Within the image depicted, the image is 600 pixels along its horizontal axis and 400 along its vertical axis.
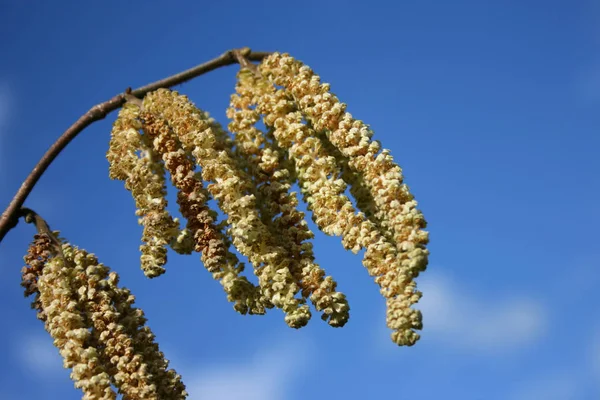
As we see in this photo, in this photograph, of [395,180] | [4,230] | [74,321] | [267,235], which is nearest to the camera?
[395,180]

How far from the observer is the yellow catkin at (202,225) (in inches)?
A: 124

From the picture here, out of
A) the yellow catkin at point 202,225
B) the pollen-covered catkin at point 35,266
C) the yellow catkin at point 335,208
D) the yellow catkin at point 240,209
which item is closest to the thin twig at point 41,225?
the pollen-covered catkin at point 35,266

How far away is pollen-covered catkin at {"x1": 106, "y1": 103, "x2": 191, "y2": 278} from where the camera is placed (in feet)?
10.6

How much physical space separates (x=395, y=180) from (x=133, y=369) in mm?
1317

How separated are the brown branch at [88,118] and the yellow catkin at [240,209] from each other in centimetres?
28

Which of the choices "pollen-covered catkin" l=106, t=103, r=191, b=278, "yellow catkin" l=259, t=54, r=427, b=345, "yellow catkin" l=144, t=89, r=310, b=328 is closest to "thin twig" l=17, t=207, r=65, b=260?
"pollen-covered catkin" l=106, t=103, r=191, b=278

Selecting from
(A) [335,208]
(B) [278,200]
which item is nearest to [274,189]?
(B) [278,200]

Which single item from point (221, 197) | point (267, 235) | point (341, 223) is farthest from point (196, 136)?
point (341, 223)

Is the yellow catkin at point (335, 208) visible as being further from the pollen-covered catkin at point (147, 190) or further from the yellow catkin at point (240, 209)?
the pollen-covered catkin at point (147, 190)

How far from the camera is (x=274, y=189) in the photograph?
3225 millimetres

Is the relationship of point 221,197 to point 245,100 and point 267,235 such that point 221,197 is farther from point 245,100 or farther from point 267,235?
point 245,100

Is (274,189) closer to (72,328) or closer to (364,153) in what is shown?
(364,153)

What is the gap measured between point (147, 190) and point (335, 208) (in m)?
0.80

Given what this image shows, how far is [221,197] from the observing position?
10.4 ft
